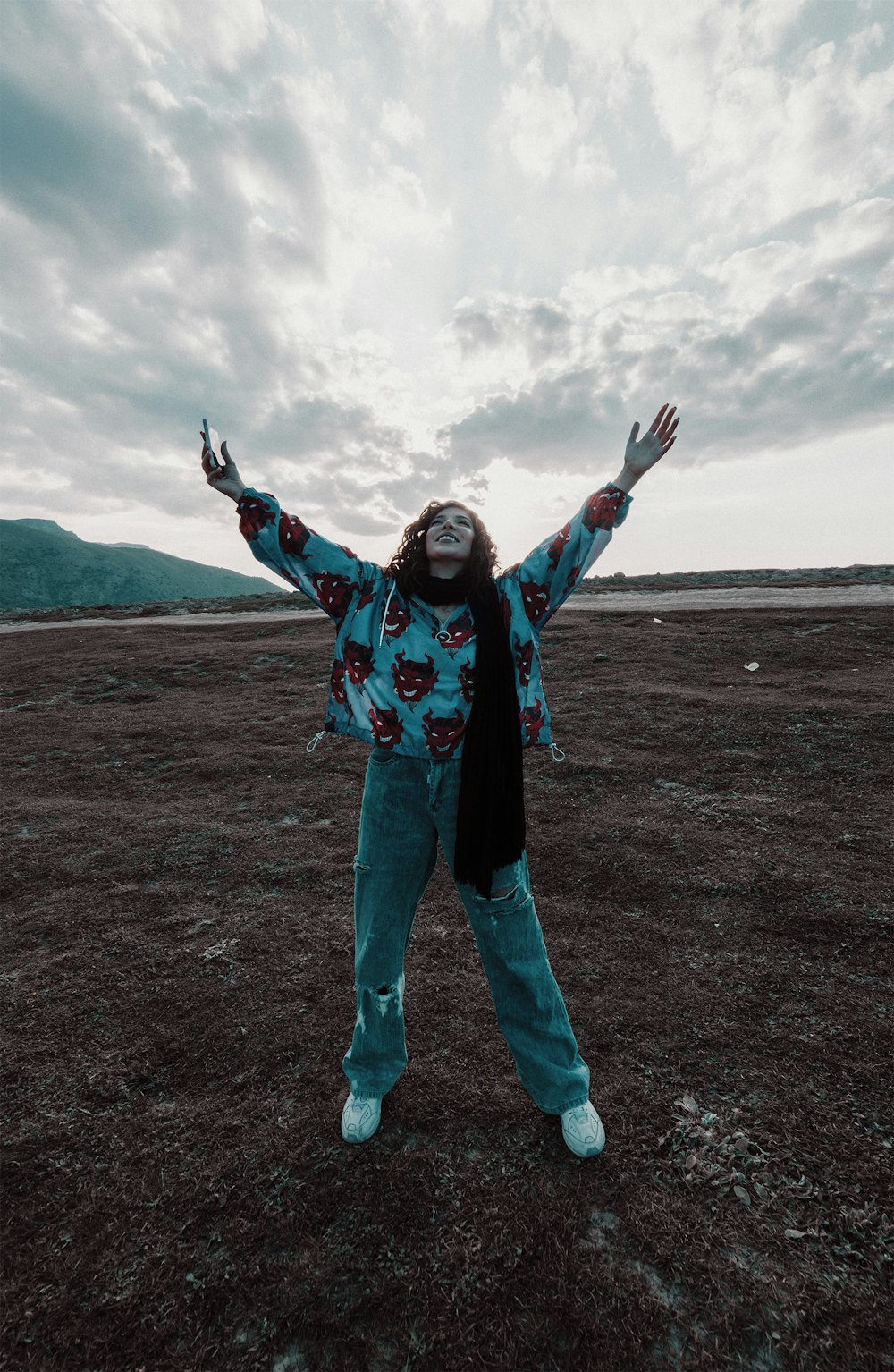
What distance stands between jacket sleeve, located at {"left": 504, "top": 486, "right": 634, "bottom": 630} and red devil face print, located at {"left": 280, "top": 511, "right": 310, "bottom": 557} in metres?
0.96

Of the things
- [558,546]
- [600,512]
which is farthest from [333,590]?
[600,512]

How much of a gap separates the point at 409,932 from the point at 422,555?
5.68 ft

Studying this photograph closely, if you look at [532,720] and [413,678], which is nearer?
[413,678]

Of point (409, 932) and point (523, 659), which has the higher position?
point (523, 659)

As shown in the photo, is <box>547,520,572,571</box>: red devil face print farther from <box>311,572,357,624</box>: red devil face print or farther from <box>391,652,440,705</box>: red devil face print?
<box>311,572,357,624</box>: red devil face print

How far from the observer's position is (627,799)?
6445 mm

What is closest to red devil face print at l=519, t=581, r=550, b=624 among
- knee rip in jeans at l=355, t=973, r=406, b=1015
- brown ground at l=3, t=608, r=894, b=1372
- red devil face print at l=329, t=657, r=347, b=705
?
red devil face print at l=329, t=657, r=347, b=705

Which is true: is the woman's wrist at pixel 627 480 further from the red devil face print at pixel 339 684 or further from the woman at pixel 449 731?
the red devil face print at pixel 339 684

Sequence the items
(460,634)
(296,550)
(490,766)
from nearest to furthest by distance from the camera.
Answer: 1. (490,766)
2. (460,634)
3. (296,550)

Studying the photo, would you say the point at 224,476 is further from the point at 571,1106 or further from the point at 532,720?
the point at 571,1106

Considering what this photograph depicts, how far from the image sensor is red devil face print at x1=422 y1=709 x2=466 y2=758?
2646mm

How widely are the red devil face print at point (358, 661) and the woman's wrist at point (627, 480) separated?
1.32 meters

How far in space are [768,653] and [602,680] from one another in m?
3.62

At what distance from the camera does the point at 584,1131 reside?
2697mm
